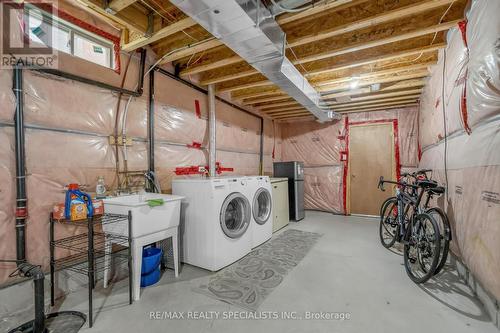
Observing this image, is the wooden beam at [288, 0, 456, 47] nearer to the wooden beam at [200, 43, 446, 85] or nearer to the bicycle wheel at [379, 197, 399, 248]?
the wooden beam at [200, 43, 446, 85]

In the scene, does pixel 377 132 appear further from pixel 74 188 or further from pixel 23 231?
pixel 23 231

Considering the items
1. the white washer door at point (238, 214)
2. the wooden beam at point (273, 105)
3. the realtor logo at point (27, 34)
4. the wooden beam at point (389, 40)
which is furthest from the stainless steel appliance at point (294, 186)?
the realtor logo at point (27, 34)

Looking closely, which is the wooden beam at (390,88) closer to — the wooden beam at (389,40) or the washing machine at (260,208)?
the wooden beam at (389,40)

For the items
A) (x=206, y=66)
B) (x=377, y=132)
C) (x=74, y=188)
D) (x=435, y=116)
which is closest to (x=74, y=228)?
(x=74, y=188)

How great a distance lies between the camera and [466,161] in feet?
6.04

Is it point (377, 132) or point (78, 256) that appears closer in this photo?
point (78, 256)

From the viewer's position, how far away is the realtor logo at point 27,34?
1631 millimetres

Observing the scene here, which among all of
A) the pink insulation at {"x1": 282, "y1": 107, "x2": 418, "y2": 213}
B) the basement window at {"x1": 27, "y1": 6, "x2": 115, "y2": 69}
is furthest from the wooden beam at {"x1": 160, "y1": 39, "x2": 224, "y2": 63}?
the pink insulation at {"x1": 282, "y1": 107, "x2": 418, "y2": 213}

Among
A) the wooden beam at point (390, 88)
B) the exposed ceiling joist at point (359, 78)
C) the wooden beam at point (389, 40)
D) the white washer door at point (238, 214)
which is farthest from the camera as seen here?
the wooden beam at point (390, 88)

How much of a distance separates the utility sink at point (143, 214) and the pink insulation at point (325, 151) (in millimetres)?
4049

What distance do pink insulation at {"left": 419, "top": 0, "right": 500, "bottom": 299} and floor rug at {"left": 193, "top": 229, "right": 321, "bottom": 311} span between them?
1.54 metres

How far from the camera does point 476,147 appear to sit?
5.49 feet

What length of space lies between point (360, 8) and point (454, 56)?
107 centimetres

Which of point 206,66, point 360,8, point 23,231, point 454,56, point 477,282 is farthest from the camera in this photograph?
point 206,66
